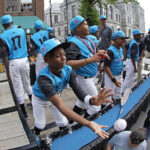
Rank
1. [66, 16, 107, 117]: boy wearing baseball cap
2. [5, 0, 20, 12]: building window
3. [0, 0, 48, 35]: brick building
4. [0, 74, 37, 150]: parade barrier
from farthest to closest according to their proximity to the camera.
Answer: [5, 0, 20, 12]: building window < [0, 0, 48, 35]: brick building < [66, 16, 107, 117]: boy wearing baseball cap < [0, 74, 37, 150]: parade barrier

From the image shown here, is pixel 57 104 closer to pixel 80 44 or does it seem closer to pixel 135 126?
pixel 80 44

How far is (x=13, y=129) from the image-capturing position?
7.17 feet

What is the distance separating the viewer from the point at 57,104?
73.4 inches

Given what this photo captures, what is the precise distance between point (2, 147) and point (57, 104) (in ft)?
2.23

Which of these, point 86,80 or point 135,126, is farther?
point 135,126

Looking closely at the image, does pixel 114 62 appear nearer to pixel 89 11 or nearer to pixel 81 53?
pixel 81 53

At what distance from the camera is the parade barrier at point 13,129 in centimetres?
178

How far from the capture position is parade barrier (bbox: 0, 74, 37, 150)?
5.83 feet

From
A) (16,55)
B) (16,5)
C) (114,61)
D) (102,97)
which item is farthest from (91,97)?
(16,5)

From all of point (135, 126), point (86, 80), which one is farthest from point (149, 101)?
point (86, 80)

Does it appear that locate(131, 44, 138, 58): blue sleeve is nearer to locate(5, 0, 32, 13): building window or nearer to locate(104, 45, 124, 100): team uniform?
locate(104, 45, 124, 100): team uniform

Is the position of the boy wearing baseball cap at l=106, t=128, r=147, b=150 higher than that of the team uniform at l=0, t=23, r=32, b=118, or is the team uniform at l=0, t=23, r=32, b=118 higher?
the team uniform at l=0, t=23, r=32, b=118

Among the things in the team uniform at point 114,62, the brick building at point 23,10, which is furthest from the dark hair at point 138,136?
the brick building at point 23,10

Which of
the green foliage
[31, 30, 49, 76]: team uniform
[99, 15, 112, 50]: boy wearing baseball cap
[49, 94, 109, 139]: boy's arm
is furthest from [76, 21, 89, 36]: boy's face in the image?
the green foliage
